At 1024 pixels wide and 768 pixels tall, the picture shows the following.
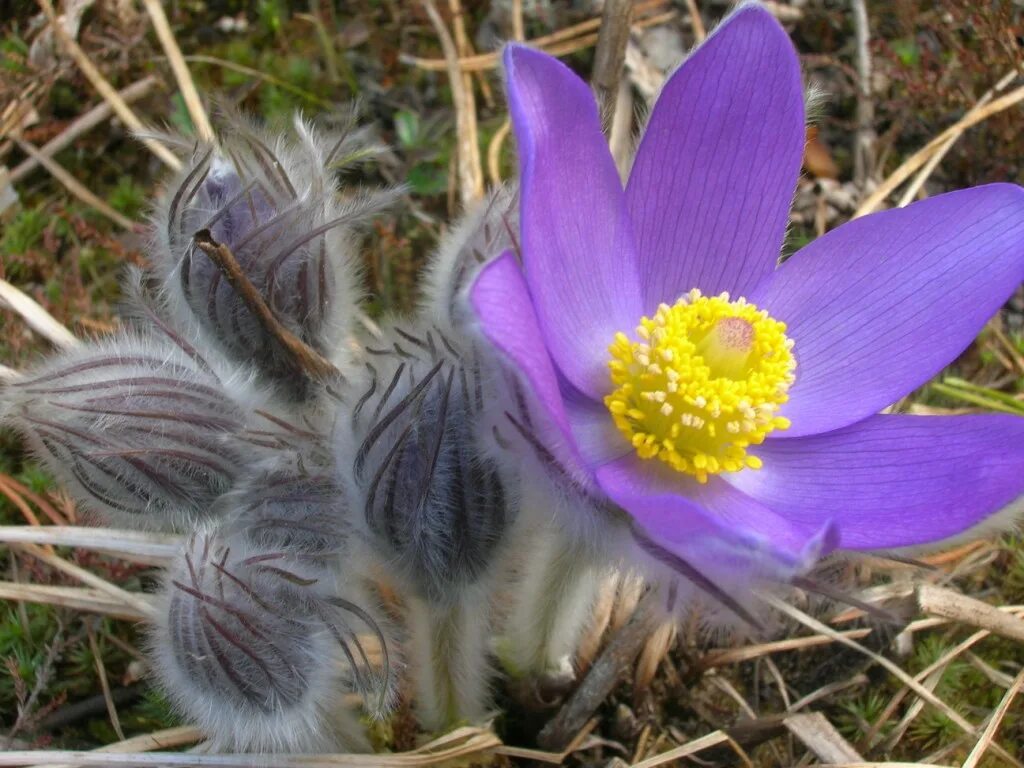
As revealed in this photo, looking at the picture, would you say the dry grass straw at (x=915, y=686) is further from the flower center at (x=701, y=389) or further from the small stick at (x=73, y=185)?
the small stick at (x=73, y=185)

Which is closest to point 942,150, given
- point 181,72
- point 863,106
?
point 863,106

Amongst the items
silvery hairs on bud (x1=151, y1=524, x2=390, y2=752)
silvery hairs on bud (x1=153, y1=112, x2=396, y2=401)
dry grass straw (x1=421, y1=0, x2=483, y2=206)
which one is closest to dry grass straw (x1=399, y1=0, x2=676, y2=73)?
dry grass straw (x1=421, y1=0, x2=483, y2=206)

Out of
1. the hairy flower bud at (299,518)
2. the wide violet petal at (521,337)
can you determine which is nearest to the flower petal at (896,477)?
the wide violet petal at (521,337)

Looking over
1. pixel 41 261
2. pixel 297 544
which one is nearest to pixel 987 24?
pixel 297 544

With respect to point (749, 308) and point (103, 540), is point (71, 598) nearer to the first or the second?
point (103, 540)

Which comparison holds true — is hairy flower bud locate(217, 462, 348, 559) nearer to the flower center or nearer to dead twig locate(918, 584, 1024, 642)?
the flower center
